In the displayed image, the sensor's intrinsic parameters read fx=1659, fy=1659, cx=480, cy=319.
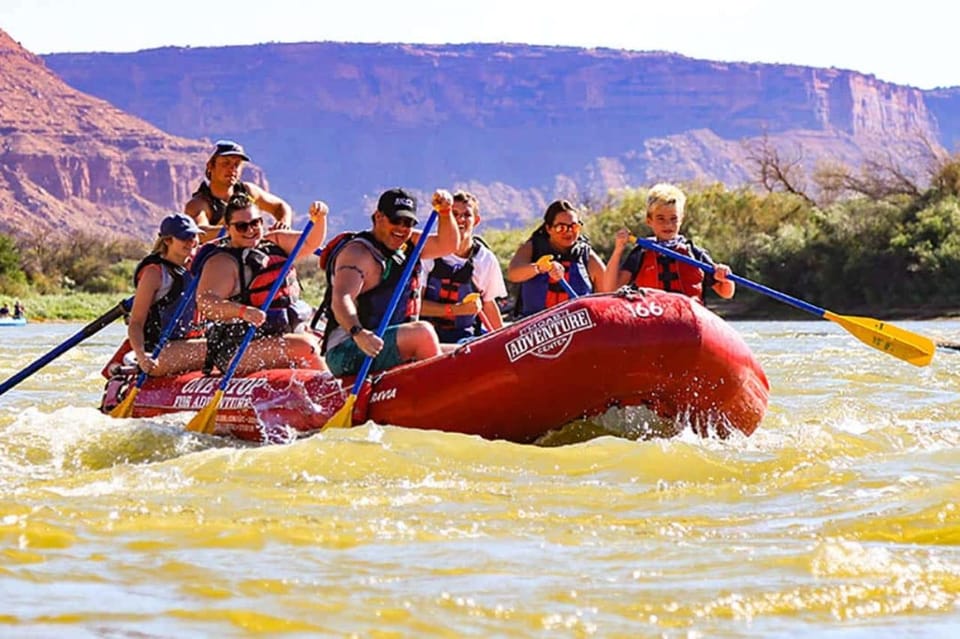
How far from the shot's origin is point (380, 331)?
7613 mm

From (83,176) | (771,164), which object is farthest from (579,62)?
(771,164)

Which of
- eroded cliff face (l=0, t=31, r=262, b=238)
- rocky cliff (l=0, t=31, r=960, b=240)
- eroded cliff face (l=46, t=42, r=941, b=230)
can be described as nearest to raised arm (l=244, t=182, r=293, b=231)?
eroded cliff face (l=0, t=31, r=262, b=238)

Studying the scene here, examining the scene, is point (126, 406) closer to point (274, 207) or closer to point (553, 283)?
point (274, 207)

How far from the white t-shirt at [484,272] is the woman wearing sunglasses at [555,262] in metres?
0.21

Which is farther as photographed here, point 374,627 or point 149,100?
point 149,100

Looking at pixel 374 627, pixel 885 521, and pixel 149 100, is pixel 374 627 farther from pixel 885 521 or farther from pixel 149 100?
A: pixel 149 100

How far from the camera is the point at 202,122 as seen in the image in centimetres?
18975

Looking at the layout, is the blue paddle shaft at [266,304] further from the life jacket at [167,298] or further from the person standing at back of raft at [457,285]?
the person standing at back of raft at [457,285]

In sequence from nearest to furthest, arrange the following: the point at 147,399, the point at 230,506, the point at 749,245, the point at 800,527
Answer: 1. the point at 800,527
2. the point at 230,506
3. the point at 147,399
4. the point at 749,245

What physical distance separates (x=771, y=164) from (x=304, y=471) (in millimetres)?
40262

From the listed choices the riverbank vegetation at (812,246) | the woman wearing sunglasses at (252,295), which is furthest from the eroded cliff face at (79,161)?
the woman wearing sunglasses at (252,295)

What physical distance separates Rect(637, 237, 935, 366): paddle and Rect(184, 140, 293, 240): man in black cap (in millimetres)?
2331

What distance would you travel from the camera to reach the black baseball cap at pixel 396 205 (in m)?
7.65

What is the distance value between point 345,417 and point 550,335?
1.03m
